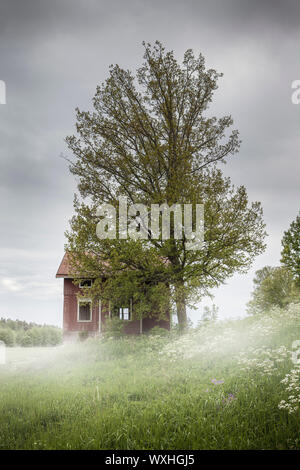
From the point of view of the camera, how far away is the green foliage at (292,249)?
25.8 m

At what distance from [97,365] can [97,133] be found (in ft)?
39.3

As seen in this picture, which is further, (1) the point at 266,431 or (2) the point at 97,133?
(2) the point at 97,133

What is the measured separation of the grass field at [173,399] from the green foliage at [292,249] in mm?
13061

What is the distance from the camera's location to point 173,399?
7.39 meters

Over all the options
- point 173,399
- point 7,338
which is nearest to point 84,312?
point 7,338

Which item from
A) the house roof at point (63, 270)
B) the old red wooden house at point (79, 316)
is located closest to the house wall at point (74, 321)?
the old red wooden house at point (79, 316)

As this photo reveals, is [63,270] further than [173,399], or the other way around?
[63,270]

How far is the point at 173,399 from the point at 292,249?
71.0 feet

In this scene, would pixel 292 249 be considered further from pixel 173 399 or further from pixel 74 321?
pixel 173 399

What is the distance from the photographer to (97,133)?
19.1 m

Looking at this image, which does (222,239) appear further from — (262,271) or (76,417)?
(262,271)

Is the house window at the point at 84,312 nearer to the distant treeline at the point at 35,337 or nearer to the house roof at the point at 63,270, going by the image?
the house roof at the point at 63,270

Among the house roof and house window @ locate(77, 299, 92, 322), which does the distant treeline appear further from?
the house roof
